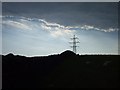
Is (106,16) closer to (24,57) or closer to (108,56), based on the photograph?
(108,56)

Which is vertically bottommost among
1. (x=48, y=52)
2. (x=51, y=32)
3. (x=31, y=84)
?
(x=31, y=84)

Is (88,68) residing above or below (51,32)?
below

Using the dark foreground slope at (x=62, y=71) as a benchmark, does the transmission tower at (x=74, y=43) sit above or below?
above

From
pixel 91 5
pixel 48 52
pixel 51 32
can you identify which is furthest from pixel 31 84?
pixel 91 5

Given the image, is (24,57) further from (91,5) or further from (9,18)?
(91,5)

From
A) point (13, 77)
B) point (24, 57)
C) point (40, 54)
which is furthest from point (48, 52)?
point (13, 77)

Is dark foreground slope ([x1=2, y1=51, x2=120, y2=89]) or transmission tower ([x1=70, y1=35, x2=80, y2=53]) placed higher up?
transmission tower ([x1=70, y1=35, x2=80, y2=53])
